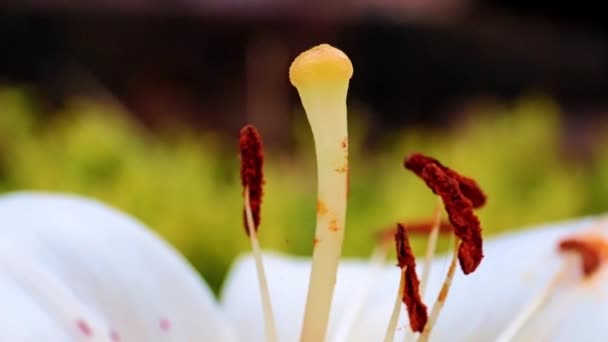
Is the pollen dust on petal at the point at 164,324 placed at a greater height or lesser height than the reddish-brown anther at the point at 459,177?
lesser

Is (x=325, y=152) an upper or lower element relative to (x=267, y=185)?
lower

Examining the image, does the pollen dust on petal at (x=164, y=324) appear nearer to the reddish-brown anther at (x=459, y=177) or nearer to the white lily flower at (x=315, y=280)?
the white lily flower at (x=315, y=280)

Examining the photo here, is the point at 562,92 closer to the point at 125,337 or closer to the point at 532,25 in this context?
the point at 532,25

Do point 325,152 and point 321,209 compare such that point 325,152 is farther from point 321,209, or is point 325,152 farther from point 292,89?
point 292,89

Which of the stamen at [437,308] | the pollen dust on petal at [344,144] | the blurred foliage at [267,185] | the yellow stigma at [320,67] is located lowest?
the stamen at [437,308]

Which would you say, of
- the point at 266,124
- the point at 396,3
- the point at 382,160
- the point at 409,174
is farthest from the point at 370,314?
the point at 396,3

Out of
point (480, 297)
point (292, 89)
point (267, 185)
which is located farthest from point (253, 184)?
point (292, 89)

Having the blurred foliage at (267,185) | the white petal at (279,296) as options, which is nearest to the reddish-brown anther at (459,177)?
the white petal at (279,296)
